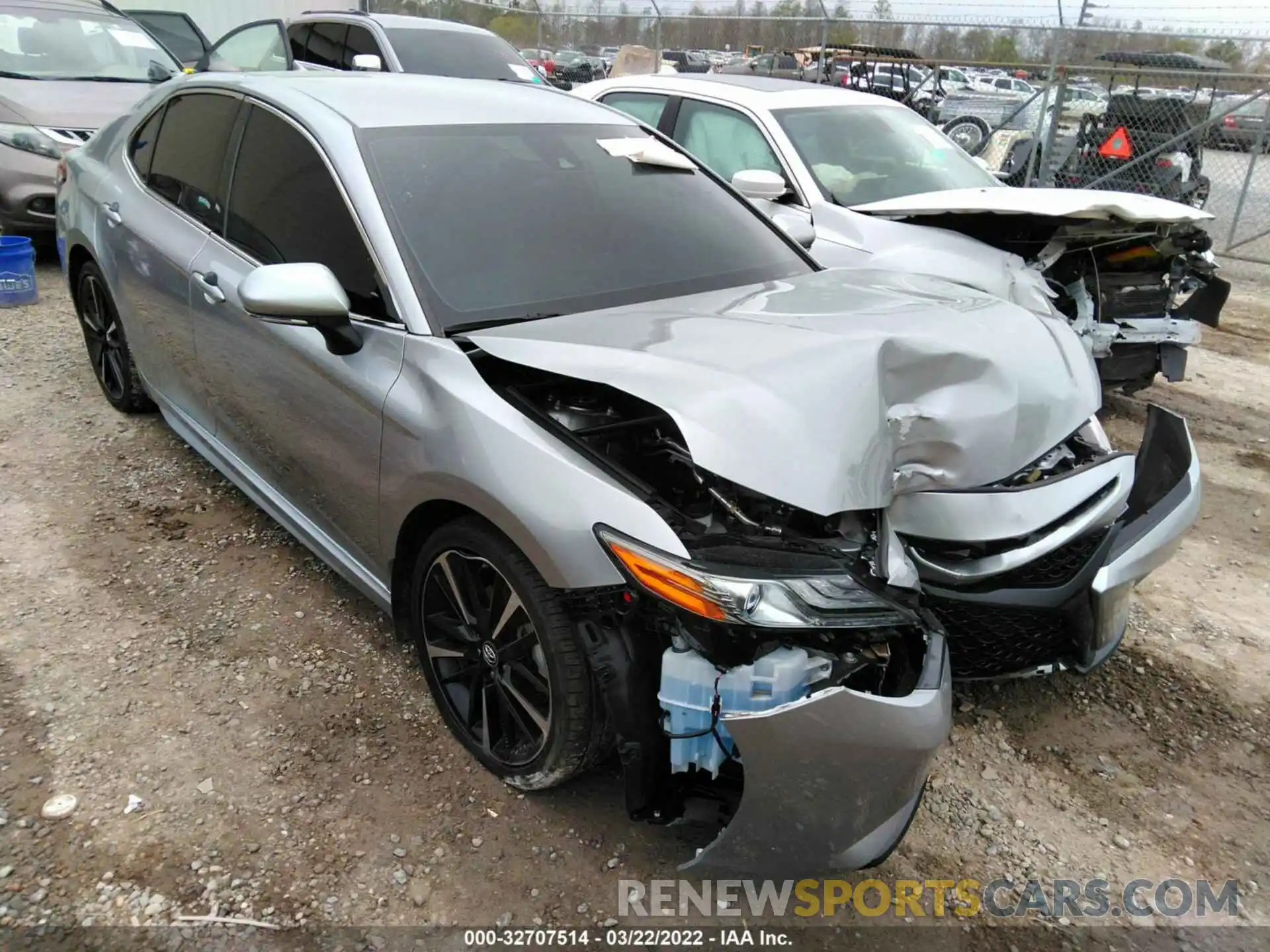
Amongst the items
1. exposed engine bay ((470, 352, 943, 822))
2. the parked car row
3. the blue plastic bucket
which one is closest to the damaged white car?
the parked car row

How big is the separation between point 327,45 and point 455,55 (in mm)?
1307

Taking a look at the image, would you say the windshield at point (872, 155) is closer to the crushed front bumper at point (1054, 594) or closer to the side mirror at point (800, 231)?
the side mirror at point (800, 231)

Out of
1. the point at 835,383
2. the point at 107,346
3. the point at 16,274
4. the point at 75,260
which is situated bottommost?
the point at 16,274

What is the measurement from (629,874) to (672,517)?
3.07ft

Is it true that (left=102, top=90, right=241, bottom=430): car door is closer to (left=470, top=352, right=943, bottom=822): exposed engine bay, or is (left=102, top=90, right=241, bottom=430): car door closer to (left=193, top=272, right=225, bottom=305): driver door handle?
(left=193, top=272, right=225, bottom=305): driver door handle

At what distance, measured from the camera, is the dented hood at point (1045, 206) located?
430 cm

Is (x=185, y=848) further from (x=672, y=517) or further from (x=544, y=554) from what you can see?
(x=672, y=517)

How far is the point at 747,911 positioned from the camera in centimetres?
221

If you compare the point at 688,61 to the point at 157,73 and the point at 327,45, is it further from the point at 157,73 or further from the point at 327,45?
the point at 157,73

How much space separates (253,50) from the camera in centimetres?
921

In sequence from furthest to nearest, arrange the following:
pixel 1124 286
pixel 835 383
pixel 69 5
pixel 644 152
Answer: pixel 69 5 → pixel 1124 286 → pixel 644 152 → pixel 835 383

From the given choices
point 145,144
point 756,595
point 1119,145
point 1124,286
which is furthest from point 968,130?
point 756,595

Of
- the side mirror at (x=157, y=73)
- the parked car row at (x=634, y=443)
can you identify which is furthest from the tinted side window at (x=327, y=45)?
the parked car row at (x=634, y=443)

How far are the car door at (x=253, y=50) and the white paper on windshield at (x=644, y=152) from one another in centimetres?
656
